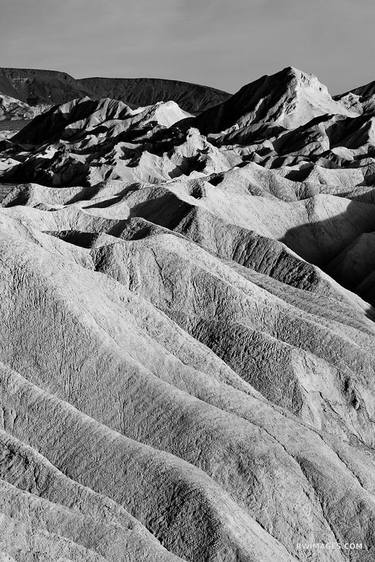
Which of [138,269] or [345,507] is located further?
[138,269]

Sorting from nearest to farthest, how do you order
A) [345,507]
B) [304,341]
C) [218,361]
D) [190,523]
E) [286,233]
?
[190,523], [345,507], [218,361], [304,341], [286,233]

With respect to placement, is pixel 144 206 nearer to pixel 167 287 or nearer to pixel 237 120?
pixel 167 287

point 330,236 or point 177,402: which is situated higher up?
point 330,236

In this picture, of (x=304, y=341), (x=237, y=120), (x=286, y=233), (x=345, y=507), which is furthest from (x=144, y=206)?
(x=237, y=120)

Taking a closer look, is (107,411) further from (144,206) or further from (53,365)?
(144,206)

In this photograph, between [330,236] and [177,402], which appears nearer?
[177,402]

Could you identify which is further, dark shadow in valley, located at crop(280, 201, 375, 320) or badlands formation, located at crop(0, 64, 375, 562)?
dark shadow in valley, located at crop(280, 201, 375, 320)

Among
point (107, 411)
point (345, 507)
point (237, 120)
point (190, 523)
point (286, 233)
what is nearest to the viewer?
point (190, 523)

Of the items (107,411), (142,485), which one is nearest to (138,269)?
(107,411)

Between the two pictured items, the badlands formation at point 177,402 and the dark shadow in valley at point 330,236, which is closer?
the badlands formation at point 177,402
